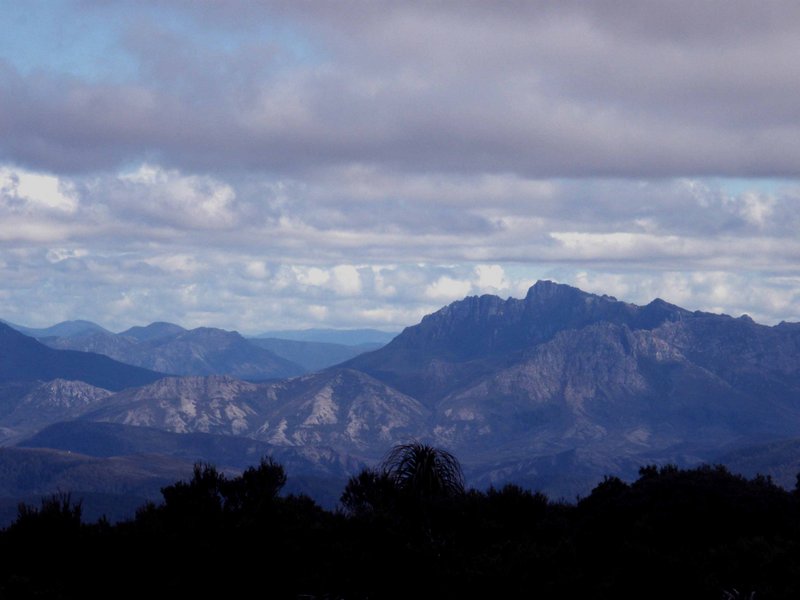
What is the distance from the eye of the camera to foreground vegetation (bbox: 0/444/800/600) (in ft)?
149

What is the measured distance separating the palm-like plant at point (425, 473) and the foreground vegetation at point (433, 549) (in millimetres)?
7140

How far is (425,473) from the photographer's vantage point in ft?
238

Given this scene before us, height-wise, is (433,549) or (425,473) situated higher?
(425,473)

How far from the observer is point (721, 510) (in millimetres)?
57188

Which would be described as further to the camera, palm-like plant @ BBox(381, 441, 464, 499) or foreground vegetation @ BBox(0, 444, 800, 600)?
palm-like plant @ BBox(381, 441, 464, 499)

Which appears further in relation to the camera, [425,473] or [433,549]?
[425,473]

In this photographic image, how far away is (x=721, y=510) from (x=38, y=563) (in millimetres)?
32052

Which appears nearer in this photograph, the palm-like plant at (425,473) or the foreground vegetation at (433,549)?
the foreground vegetation at (433,549)

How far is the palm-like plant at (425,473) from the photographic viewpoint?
7169 cm

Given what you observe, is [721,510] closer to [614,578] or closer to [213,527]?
[614,578]

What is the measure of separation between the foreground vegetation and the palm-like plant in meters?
7.14

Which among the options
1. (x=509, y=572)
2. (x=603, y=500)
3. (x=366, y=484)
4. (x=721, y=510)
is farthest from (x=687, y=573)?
(x=366, y=484)

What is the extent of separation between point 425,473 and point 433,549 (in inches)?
874

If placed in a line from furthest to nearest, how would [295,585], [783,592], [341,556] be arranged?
1. [341,556]
2. [295,585]
3. [783,592]
